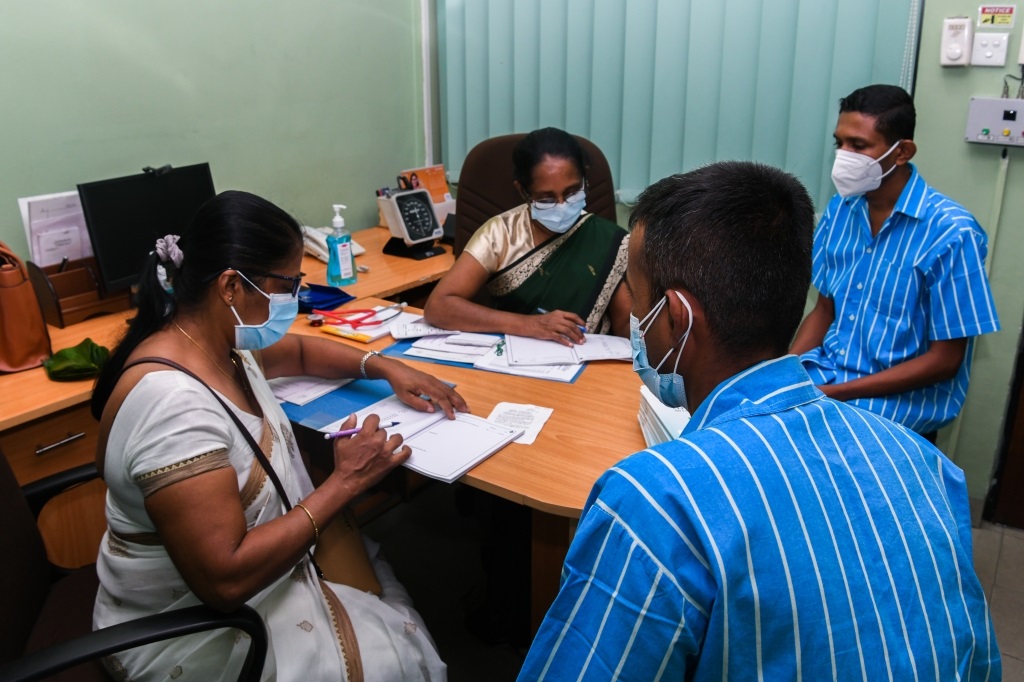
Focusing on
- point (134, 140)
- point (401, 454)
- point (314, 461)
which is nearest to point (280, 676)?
point (401, 454)

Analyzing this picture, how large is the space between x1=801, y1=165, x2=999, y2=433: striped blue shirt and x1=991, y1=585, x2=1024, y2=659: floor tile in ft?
2.03

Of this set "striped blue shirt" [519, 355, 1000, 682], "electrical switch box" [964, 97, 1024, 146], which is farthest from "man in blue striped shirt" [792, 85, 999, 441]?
"striped blue shirt" [519, 355, 1000, 682]

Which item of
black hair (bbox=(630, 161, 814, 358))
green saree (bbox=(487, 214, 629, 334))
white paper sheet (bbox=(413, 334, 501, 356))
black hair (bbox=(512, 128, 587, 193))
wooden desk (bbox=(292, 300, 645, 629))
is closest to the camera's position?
black hair (bbox=(630, 161, 814, 358))

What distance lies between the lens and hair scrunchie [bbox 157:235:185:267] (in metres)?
1.41

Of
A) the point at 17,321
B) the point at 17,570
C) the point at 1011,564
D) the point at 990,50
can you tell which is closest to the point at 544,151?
the point at 990,50

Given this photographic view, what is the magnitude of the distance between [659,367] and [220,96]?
239cm

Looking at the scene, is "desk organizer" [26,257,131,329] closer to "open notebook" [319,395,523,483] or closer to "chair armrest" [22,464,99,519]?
"chair armrest" [22,464,99,519]

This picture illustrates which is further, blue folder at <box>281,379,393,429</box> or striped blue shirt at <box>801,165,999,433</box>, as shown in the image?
striped blue shirt at <box>801,165,999,433</box>

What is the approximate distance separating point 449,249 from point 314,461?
142 cm

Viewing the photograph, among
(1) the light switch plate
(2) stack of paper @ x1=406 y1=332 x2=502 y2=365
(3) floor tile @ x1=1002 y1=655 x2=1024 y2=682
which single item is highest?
(1) the light switch plate

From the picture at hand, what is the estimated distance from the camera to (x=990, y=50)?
2.27 meters

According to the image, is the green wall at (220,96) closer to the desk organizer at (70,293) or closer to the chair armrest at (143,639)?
the desk organizer at (70,293)

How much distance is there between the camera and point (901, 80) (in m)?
2.53

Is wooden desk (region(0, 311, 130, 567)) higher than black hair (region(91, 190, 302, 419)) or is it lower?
lower
